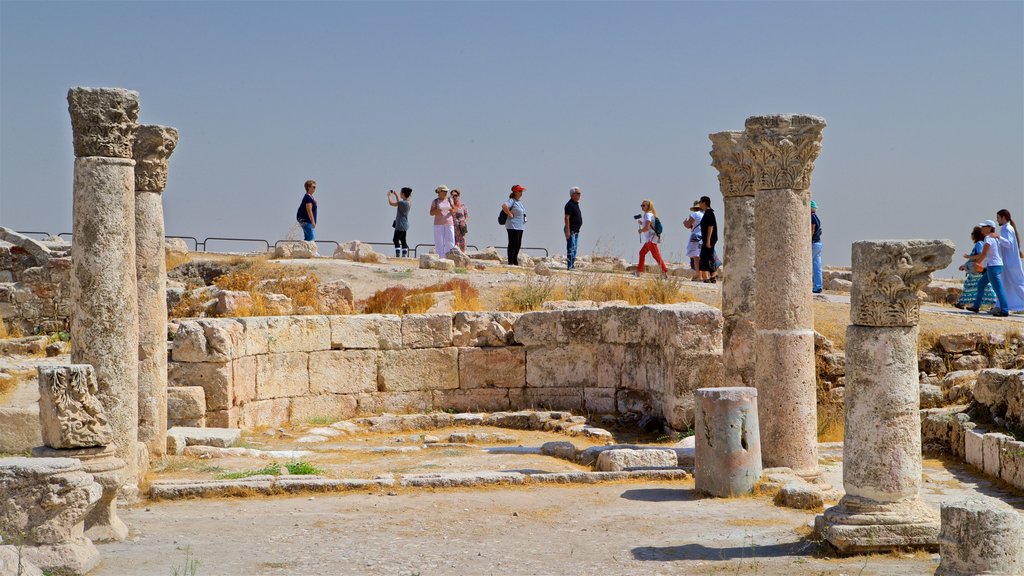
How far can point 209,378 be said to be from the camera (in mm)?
13875

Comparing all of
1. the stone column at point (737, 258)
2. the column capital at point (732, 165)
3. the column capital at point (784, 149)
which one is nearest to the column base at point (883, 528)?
the column capital at point (784, 149)

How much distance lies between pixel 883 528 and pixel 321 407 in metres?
9.19

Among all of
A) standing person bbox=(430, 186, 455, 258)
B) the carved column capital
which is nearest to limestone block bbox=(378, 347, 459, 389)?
the carved column capital

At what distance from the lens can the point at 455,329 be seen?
16188mm

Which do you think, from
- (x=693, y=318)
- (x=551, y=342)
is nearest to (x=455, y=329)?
(x=551, y=342)

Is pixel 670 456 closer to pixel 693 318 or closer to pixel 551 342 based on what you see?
pixel 693 318

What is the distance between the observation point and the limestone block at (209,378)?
45.5 ft

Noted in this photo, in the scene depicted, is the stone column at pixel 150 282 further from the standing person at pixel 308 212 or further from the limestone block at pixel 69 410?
the standing person at pixel 308 212

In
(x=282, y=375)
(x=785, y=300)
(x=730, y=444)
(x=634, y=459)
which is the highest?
(x=785, y=300)

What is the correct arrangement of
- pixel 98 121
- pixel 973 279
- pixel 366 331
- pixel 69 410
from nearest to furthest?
pixel 69 410, pixel 98 121, pixel 366 331, pixel 973 279

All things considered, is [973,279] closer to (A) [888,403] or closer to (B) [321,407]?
(B) [321,407]

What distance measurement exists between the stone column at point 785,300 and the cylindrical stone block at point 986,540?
140 inches

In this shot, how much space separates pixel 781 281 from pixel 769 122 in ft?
4.93

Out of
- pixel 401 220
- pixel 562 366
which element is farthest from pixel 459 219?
pixel 562 366
